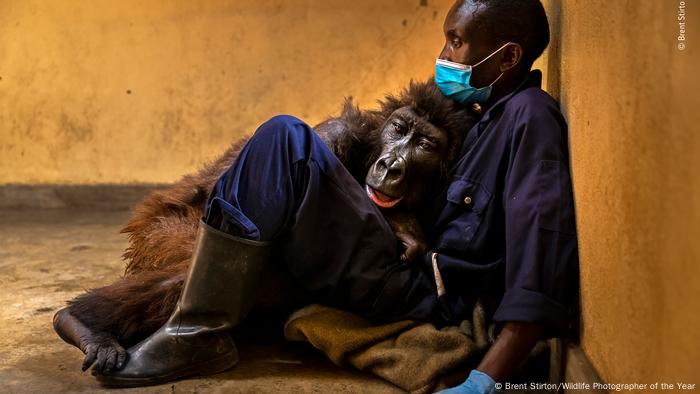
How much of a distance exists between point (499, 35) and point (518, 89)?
0.20 metres

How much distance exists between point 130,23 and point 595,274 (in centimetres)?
438

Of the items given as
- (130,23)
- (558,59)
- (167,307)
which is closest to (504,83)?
(558,59)

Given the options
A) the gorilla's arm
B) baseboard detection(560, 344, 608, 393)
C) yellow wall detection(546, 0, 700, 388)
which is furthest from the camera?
the gorilla's arm

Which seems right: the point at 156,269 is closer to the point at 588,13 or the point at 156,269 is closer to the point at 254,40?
the point at 588,13

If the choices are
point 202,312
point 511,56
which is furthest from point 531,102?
point 202,312

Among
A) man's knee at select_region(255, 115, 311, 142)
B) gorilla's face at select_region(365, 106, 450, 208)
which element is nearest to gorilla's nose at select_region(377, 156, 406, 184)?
gorilla's face at select_region(365, 106, 450, 208)

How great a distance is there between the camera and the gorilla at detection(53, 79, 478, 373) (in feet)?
7.70

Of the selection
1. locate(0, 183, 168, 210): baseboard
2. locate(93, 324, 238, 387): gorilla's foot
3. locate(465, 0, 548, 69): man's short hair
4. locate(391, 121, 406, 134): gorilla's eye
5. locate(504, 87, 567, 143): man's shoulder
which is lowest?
locate(0, 183, 168, 210): baseboard

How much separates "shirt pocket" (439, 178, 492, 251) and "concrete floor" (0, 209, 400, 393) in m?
0.46

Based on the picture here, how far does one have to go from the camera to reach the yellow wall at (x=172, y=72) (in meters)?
5.31

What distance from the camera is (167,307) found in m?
2.34

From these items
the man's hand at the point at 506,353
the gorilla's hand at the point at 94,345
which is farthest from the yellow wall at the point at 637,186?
the gorilla's hand at the point at 94,345

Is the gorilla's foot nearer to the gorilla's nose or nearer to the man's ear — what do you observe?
the gorilla's nose

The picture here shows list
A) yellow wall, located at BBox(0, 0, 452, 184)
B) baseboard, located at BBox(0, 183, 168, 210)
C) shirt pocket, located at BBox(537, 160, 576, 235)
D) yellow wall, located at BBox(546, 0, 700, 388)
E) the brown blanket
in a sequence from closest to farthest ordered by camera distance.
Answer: yellow wall, located at BBox(546, 0, 700, 388)
shirt pocket, located at BBox(537, 160, 576, 235)
the brown blanket
yellow wall, located at BBox(0, 0, 452, 184)
baseboard, located at BBox(0, 183, 168, 210)
